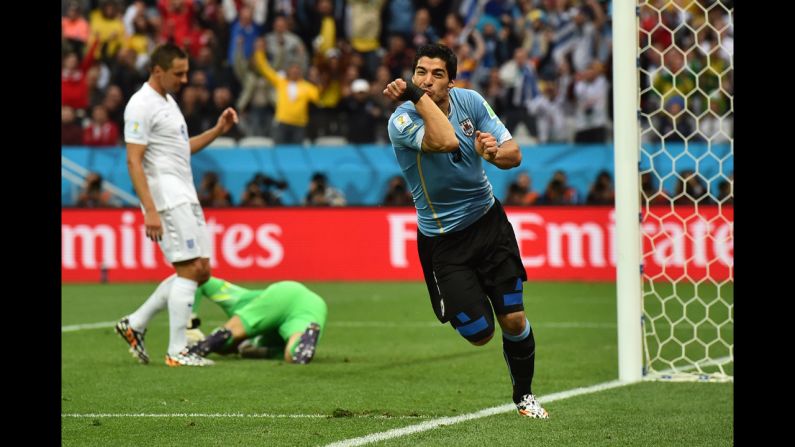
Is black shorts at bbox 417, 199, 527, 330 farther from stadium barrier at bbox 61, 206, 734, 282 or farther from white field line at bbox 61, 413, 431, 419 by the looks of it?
stadium barrier at bbox 61, 206, 734, 282

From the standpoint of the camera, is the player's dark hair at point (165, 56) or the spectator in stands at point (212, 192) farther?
the spectator in stands at point (212, 192)

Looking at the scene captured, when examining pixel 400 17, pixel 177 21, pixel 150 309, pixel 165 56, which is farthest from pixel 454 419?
pixel 177 21

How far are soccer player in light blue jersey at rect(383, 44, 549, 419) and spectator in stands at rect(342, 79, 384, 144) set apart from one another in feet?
44.1

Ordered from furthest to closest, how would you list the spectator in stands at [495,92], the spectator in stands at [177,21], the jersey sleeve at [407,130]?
the spectator in stands at [177,21], the spectator in stands at [495,92], the jersey sleeve at [407,130]

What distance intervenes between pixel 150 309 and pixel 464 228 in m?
3.48

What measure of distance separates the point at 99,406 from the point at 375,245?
35.2 feet

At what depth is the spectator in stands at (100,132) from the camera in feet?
67.2

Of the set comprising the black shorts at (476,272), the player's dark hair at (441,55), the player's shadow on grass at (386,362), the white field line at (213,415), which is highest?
the player's dark hair at (441,55)

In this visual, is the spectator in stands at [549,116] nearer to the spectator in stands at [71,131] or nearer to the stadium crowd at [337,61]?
the stadium crowd at [337,61]

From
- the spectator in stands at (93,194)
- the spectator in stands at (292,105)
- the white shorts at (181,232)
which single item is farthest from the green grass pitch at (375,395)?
the spectator in stands at (292,105)

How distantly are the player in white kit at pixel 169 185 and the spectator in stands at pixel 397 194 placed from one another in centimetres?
875

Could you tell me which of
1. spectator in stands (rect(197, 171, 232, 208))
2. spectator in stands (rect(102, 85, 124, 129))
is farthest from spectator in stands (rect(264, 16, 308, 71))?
spectator in stands (rect(197, 171, 232, 208))
